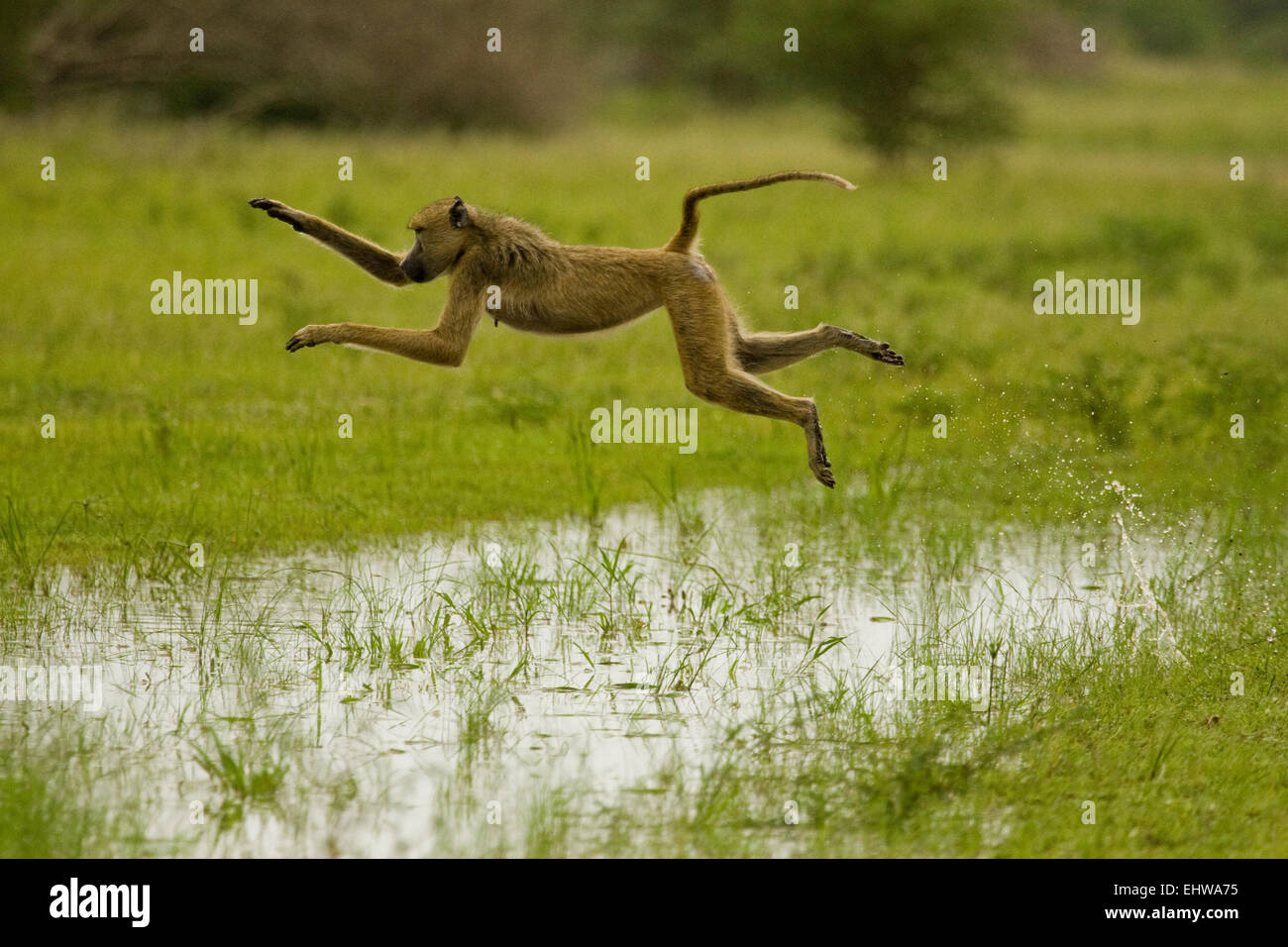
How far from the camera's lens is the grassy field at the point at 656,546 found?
21.6ft

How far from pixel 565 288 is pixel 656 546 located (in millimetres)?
2692

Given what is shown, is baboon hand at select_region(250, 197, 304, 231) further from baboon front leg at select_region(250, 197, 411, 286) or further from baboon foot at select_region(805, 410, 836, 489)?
baboon foot at select_region(805, 410, 836, 489)

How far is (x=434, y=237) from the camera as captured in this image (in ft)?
26.2

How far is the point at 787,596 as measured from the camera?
927 cm

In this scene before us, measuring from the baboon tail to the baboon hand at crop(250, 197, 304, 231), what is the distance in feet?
5.39

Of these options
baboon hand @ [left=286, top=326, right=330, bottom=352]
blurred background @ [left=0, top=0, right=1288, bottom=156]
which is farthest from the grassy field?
blurred background @ [left=0, top=0, right=1288, bottom=156]

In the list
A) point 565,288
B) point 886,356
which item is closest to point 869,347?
point 886,356

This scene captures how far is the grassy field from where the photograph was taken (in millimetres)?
6570

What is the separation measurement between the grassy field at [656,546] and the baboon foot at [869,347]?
1.22 m

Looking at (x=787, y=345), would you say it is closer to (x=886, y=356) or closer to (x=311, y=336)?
(x=886, y=356)

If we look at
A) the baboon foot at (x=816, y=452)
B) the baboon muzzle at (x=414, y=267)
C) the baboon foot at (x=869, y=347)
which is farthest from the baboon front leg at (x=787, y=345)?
the baboon muzzle at (x=414, y=267)

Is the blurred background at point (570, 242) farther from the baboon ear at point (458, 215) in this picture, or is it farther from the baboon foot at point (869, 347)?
the baboon ear at point (458, 215)

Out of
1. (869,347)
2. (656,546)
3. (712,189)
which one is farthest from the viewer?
(656,546)
